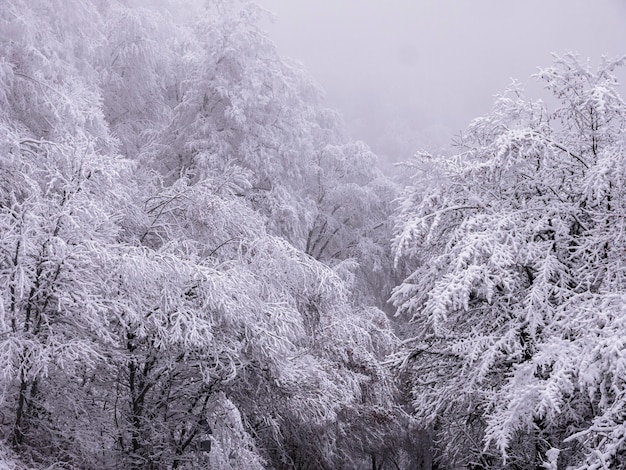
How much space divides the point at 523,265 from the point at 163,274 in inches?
141

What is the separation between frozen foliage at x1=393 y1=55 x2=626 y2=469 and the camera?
195 inches

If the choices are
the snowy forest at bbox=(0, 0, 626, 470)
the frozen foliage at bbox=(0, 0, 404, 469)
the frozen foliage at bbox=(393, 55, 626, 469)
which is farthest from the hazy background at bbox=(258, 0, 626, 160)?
the frozen foliage at bbox=(0, 0, 404, 469)

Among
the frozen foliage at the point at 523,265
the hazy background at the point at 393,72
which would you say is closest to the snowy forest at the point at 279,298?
the frozen foliage at the point at 523,265

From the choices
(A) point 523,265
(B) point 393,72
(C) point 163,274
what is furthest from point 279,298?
(B) point 393,72

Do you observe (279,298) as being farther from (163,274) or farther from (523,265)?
(523,265)

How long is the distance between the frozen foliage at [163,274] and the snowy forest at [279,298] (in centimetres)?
4

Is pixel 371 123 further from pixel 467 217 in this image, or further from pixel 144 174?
pixel 467 217

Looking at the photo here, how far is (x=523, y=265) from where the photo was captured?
5.76 m

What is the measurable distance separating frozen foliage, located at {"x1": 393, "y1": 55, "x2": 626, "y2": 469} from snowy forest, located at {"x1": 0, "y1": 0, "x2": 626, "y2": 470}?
3 centimetres

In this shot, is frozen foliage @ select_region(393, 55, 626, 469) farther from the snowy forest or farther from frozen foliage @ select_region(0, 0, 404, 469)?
frozen foliage @ select_region(0, 0, 404, 469)

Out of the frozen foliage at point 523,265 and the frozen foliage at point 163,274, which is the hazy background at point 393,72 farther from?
the frozen foliage at point 163,274

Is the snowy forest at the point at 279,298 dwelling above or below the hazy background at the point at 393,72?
below

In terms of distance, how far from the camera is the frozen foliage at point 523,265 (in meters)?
4.95

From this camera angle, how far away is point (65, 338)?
5480 millimetres
